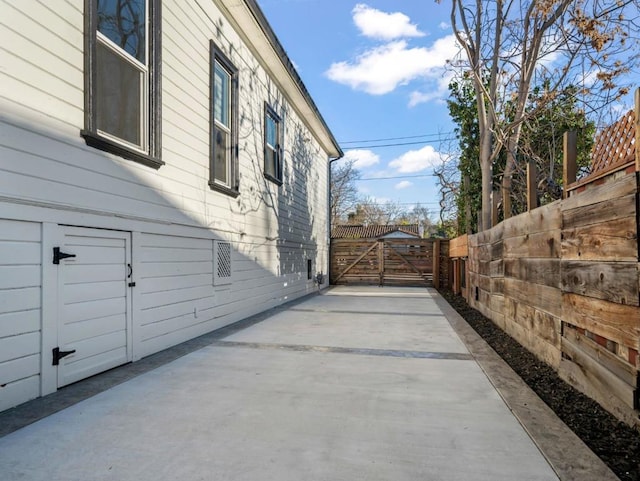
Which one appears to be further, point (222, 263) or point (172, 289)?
point (222, 263)

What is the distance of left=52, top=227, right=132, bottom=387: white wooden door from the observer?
3.02 m

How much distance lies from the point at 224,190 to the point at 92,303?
2661 mm

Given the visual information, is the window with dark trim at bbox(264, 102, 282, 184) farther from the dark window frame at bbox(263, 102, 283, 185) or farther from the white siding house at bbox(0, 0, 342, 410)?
the white siding house at bbox(0, 0, 342, 410)

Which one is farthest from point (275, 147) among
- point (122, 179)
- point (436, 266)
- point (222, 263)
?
point (436, 266)

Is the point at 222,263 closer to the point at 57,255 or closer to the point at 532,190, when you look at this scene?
the point at 57,255

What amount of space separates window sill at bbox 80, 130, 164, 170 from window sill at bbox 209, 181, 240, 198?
1.13 metres

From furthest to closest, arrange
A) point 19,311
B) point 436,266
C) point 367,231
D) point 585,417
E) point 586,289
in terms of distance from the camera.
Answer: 1. point 367,231
2. point 436,266
3. point 586,289
4. point 19,311
5. point 585,417

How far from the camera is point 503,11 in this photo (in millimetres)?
7219

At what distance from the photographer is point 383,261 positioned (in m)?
13.5

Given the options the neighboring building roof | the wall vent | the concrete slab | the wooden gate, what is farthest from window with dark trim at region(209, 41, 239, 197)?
the neighboring building roof

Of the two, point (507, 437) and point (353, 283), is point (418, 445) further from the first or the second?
point (353, 283)

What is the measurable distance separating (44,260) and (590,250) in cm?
384

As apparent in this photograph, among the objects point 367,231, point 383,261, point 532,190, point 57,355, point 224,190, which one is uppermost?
point 367,231

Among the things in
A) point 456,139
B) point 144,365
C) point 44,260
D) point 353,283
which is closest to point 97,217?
point 44,260
